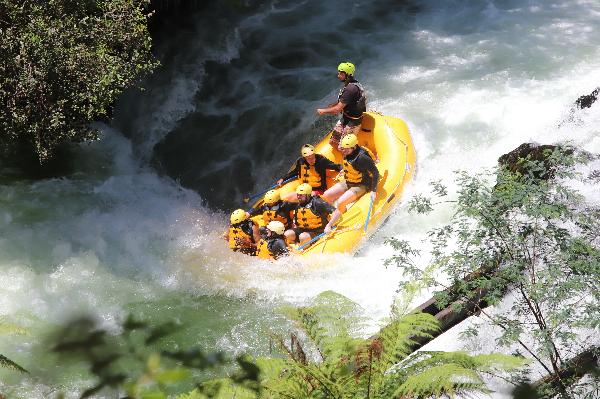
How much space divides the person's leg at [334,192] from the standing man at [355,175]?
0.03 meters

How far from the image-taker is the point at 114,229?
346 inches

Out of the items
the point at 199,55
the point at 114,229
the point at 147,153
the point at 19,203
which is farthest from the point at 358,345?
the point at 199,55

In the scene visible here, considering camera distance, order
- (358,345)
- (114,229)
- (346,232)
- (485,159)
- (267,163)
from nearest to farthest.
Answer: (358,345) < (346,232) < (114,229) < (485,159) < (267,163)

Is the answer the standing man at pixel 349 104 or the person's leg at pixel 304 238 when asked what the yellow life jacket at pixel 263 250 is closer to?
the person's leg at pixel 304 238

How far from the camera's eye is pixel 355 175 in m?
8.21

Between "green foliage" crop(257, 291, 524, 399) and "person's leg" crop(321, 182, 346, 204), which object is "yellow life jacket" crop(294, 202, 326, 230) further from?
"green foliage" crop(257, 291, 524, 399)

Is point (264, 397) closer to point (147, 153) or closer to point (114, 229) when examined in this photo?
point (114, 229)

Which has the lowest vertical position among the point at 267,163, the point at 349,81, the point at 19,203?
the point at 267,163

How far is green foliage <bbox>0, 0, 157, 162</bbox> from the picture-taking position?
299 inches

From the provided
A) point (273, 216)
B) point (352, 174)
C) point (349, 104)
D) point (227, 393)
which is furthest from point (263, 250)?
point (227, 393)

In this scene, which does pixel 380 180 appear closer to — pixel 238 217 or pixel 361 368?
pixel 238 217

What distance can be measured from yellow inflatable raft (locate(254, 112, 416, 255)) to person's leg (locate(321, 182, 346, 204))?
0.92 ft

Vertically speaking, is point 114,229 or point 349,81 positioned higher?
point 349,81

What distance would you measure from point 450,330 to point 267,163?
17.5 ft
